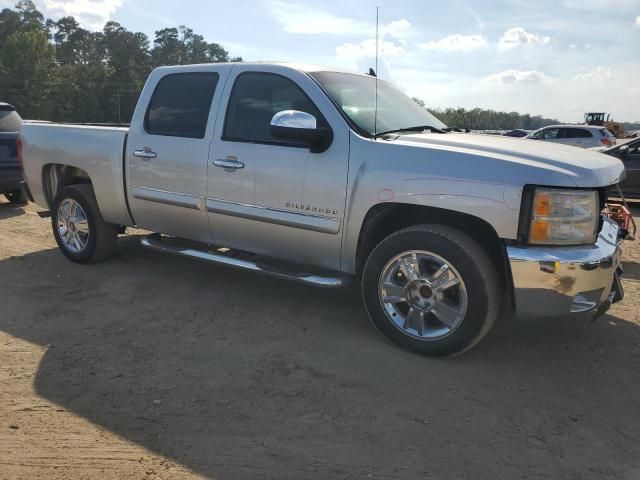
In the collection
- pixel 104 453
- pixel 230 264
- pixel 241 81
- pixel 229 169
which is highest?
pixel 241 81

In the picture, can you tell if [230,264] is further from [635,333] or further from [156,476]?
[635,333]

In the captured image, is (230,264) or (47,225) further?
(47,225)

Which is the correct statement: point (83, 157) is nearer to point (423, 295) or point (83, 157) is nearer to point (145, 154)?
point (145, 154)

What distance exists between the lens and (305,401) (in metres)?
3.21

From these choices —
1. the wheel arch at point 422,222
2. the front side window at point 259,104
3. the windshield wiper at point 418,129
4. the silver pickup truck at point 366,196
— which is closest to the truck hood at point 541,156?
the silver pickup truck at point 366,196

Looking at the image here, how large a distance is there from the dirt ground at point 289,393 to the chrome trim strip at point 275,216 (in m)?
0.78

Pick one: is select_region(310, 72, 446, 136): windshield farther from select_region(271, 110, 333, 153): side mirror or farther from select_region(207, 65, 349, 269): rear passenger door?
select_region(271, 110, 333, 153): side mirror

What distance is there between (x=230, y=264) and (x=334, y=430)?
1.95 meters

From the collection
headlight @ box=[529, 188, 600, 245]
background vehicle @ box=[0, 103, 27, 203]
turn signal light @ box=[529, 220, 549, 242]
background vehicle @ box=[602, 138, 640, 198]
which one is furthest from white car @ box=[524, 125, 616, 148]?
turn signal light @ box=[529, 220, 549, 242]

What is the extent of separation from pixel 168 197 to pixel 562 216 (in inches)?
126

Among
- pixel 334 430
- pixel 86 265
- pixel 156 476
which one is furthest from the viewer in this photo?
pixel 86 265

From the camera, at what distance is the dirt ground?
2.68 m

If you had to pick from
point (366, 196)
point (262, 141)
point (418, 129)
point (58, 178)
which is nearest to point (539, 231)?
point (366, 196)

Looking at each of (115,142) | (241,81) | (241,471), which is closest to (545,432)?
(241,471)
